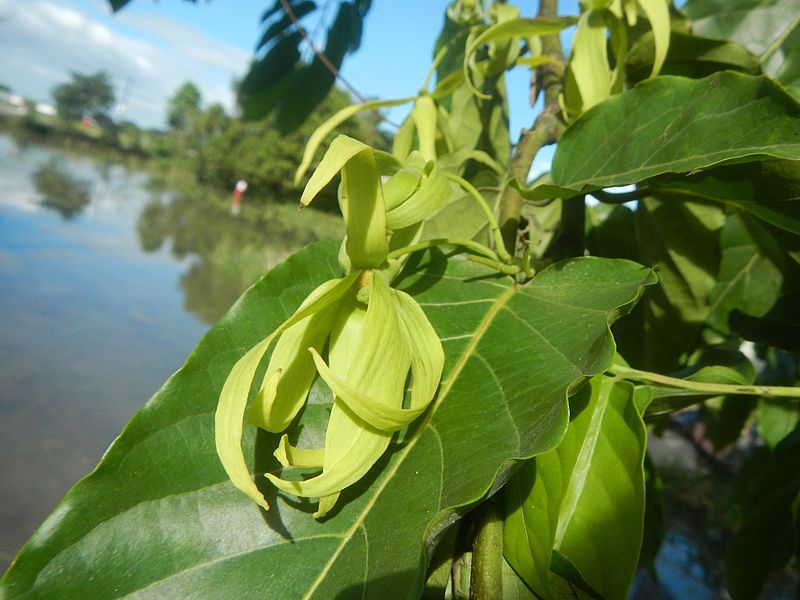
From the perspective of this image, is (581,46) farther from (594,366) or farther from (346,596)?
(346,596)

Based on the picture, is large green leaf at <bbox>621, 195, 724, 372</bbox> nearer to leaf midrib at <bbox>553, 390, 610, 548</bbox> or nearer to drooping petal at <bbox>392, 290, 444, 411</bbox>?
Result: leaf midrib at <bbox>553, 390, 610, 548</bbox>

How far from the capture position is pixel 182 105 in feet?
93.8

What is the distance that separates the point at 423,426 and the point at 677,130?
0.81 feet

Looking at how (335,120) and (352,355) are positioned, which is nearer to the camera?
(352,355)

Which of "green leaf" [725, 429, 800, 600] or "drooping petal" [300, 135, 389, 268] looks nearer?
"drooping petal" [300, 135, 389, 268]

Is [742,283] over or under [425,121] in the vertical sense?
under

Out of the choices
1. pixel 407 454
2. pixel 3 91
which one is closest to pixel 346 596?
pixel 407 454

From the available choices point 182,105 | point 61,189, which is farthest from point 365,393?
point 182,105

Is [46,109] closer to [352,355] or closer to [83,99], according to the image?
[83,99]

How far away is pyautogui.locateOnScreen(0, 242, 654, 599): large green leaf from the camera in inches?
10.6

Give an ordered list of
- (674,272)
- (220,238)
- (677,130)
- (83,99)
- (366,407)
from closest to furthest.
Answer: (366,407)
(677,130)
(674,272)
(220,238)
(83,99)

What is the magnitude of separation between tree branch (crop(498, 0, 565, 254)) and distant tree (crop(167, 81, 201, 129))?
2626 cm

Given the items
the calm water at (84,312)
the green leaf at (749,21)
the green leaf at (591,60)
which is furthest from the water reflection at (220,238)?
the green leaf at (591,60)

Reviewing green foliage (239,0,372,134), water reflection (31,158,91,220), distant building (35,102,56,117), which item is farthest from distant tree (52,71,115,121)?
green foliage (239,0,372,134)
